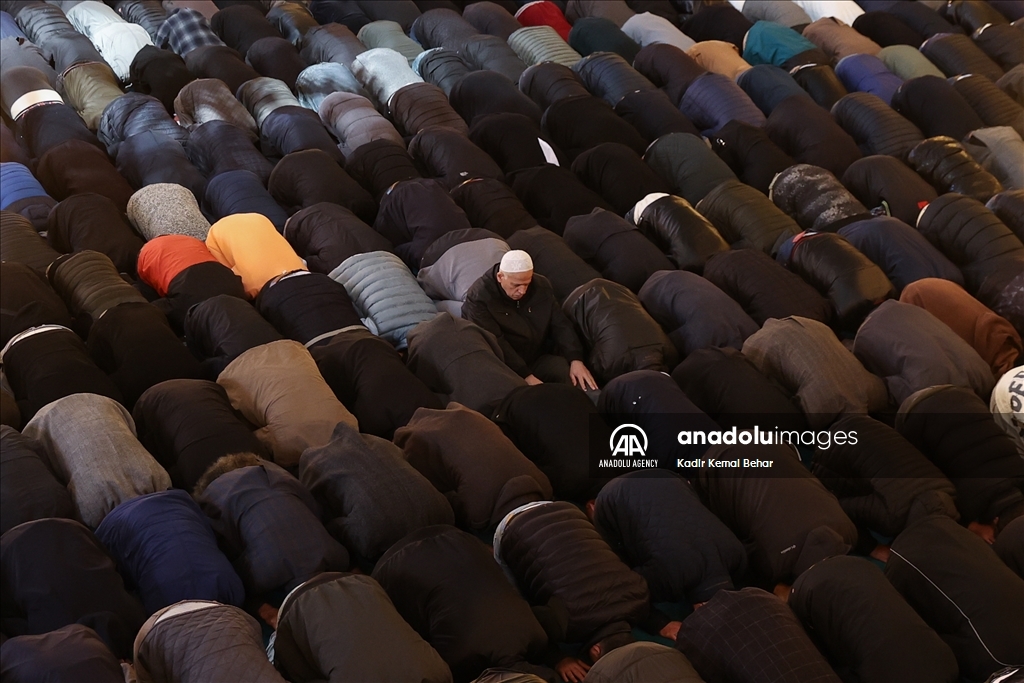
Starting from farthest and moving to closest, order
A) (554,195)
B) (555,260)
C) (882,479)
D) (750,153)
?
(750,153)
(554,195)
(555,260)
(882,479)

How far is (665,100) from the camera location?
22.2 ft

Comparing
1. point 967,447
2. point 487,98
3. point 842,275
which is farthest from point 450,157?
point 967,447

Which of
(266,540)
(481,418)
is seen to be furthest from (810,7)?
(266,540)

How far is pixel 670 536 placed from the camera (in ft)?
12.9

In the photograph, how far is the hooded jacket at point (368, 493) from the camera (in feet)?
12.7

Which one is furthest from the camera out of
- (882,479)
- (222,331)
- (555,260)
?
(555,260)

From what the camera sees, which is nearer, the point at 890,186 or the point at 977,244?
the point at 977,244

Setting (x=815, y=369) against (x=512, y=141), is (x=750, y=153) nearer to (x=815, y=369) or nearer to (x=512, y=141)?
(x=512, y=141)

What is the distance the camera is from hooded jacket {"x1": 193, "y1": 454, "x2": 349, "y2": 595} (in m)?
3.70

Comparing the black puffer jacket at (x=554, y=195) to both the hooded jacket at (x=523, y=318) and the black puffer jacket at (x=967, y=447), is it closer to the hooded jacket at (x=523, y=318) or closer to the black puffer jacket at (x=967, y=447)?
the hooded jacket at (x=523, y=318)

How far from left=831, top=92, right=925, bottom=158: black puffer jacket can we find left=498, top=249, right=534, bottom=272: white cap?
260 cm

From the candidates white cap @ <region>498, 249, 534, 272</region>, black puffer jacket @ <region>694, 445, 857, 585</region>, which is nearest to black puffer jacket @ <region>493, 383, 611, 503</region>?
black puffer jacket @ <region>694, 445, 857, 585</region>

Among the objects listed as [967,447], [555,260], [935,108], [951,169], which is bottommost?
[967,447]

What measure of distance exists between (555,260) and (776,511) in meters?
1.76
